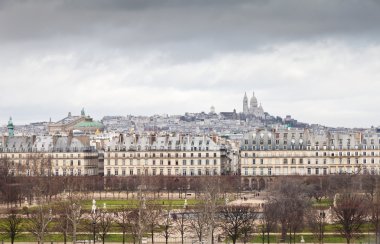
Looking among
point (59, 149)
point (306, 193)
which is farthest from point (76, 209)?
point (59, 149)

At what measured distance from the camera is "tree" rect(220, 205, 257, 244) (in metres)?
58.4

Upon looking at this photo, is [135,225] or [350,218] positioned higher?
[350,218]

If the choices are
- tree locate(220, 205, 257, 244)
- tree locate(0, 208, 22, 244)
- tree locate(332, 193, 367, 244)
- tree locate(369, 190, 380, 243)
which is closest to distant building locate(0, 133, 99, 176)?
tree locate(0, 208, 22, 244)

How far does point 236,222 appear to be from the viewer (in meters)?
58.9

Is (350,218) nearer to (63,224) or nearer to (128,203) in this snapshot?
(63,224)

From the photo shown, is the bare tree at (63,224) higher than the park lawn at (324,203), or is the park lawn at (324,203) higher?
the park lawn at (324,203)

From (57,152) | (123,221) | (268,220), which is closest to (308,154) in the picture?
(57,152)

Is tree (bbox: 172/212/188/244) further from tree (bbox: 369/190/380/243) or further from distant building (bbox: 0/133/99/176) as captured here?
distant building (bbox: 0/133/99/176)

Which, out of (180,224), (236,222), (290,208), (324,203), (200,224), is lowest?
(180,224)

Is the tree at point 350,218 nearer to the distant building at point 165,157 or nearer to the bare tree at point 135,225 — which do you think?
the bare tree at point 135,225

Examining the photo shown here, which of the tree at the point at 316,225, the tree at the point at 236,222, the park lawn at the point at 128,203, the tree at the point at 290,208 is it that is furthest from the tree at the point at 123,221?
the park lawn at the point at 128,203

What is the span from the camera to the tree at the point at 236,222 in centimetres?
5841

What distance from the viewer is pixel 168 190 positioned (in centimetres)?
10112

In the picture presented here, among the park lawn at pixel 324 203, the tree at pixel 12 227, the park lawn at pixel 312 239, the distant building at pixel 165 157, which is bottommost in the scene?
the park lawn at pixel 312 239
